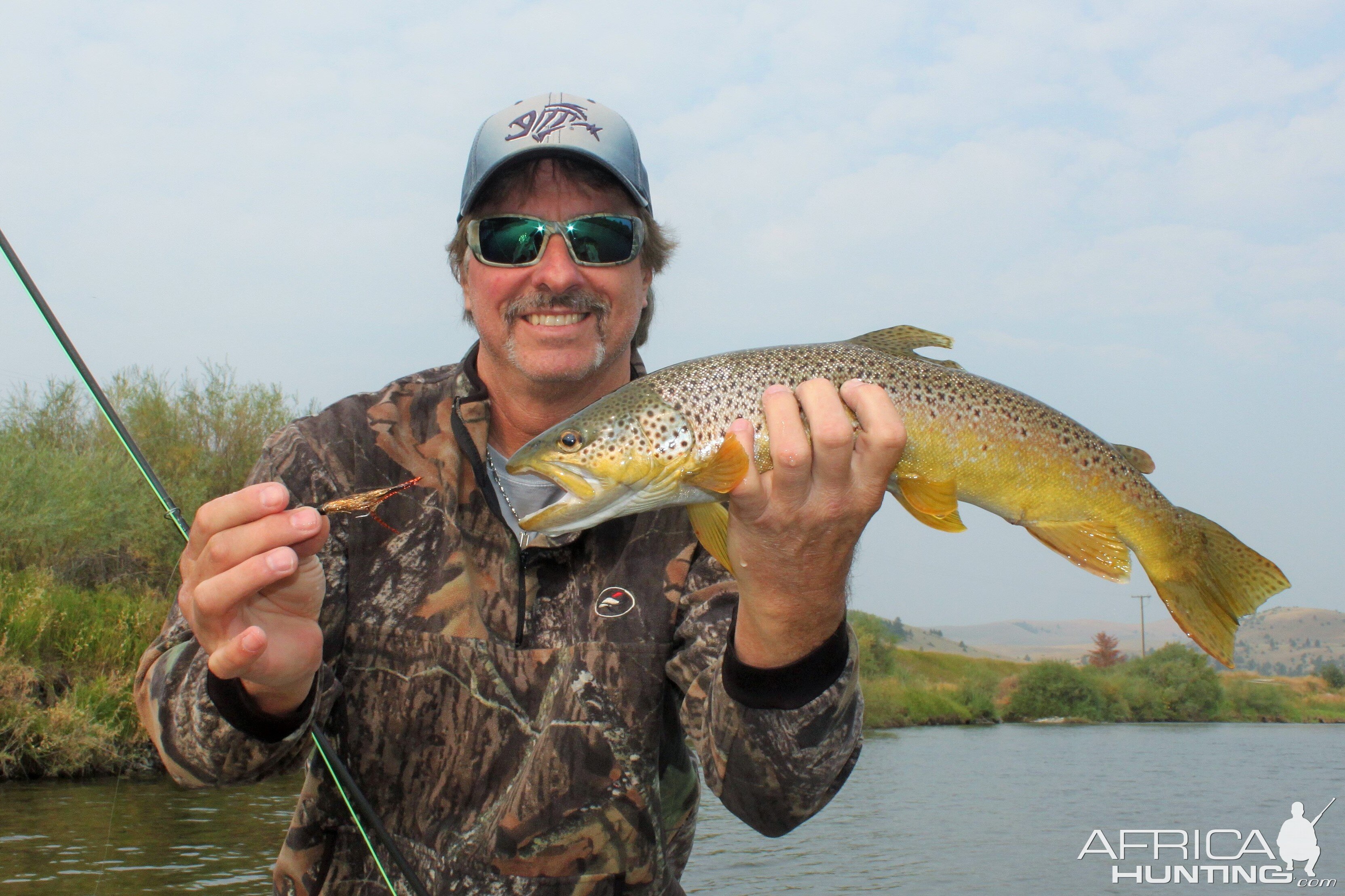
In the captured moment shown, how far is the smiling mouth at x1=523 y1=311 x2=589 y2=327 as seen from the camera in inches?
135

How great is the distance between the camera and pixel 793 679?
257 cm

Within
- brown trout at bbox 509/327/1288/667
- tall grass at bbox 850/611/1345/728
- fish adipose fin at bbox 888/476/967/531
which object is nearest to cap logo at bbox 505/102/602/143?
brown trout at bbox 509/327/1288/667

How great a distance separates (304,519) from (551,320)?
1.51m

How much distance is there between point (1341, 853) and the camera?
2528cm

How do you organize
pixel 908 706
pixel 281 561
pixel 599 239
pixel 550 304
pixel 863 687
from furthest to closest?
pixel 908 706, pixel 863 687, pixel 599 239, pixel 550 304, pixel 281 561

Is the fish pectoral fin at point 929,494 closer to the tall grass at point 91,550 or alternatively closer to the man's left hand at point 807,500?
the man's left hand at point 807,500

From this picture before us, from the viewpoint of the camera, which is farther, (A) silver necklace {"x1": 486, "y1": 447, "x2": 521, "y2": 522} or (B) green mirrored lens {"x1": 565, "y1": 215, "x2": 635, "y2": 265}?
(B) green mirrored lens {"x1": 565, "y1": 215, "x2": 635, "y2": 265}

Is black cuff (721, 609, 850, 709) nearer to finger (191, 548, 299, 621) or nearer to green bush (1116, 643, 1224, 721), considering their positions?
finger (191, 548, 299, 621)

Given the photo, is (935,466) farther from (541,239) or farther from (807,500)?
(541,239)

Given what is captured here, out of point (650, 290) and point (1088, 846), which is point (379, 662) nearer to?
point (650, 290)

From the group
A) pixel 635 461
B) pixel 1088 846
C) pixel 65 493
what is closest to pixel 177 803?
pixel 65 493

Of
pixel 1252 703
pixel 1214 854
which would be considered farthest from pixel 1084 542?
pixel 1252 703

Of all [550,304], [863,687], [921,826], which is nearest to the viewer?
[550,304]

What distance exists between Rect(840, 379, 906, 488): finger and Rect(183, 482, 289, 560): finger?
1.36m
